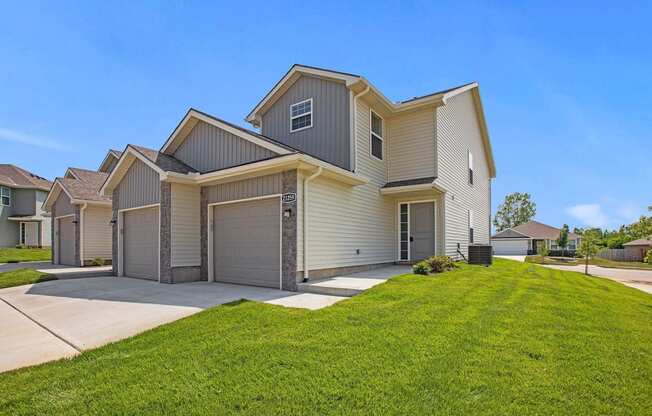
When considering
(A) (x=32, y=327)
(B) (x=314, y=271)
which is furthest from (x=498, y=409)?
(A) (x=32, y=327)

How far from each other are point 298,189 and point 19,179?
→ 33987 mm

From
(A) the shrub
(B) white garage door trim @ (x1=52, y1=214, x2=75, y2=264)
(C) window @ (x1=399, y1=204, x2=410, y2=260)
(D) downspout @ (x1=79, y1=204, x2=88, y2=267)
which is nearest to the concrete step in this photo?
(A) the shrub

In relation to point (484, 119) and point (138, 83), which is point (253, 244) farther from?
point (484, 119)

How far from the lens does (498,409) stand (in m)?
2.66

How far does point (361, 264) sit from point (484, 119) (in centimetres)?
1165

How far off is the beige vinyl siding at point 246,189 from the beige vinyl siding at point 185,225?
612mm

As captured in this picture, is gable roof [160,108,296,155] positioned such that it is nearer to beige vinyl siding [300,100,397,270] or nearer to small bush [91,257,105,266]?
beige vinyl siding [300,100,397,270]

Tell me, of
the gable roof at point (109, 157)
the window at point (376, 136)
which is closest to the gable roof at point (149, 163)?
the window at point (376, 136)

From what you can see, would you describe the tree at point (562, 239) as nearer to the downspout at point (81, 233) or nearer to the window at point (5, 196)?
the downspout at point (81, 233)

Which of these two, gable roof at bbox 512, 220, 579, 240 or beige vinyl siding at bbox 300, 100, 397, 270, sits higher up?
beige vinyl siding at bbox 300, 100, 397, 270

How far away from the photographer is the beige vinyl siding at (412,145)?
39.1 feet

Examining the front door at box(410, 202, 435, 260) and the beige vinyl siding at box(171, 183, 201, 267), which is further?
the front door at box(410, 202, 435, 260)

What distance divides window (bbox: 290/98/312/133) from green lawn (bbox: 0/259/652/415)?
299 inches

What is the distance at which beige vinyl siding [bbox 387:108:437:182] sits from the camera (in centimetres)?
1191
